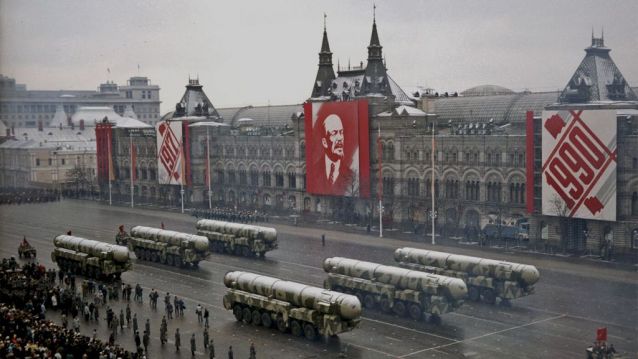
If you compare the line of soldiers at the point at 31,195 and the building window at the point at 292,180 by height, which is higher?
the building window at the point at 292,180

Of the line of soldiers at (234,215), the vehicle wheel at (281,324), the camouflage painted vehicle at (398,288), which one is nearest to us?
the vehicle wheel at (281,324)

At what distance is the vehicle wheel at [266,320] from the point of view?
1911 inches

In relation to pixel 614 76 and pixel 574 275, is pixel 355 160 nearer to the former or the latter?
pixel 614 76

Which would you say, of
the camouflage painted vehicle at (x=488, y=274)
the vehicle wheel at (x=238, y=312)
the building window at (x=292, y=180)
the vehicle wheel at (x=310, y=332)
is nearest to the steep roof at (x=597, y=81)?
the camouflage painted vehicle at (x=488, y=274)

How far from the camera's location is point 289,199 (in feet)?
348

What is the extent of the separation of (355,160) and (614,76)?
99.6 feet

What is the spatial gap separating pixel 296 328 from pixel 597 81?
4314 centimetres

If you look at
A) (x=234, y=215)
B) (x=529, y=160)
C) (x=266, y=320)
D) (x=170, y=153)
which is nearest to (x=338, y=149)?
(x=234, y=215)

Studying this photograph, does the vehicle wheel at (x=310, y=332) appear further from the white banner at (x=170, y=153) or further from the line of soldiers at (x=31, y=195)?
the line of soldiers at (x=31, y=195)

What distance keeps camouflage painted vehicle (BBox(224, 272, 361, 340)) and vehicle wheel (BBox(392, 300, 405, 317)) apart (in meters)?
6.14

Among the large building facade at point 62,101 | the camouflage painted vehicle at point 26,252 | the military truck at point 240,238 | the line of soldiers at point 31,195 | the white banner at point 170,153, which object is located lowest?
the camouflage painted vehicle at point 26,252

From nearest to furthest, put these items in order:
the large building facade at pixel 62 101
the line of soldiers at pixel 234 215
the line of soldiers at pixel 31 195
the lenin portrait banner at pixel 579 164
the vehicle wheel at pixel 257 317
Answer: the vehicle wheel at pixel 257 317 → the large building facade at pixel 62 101 → the lenin portrait banner at pixel 579 164 → the line of soldiers at pixel 234 215 → the line of soldiers at pixel 31 195

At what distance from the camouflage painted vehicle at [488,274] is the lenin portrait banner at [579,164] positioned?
20.0 meters

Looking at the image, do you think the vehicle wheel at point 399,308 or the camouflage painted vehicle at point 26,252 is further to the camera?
the camouflage painted vehicle at point 26,252
